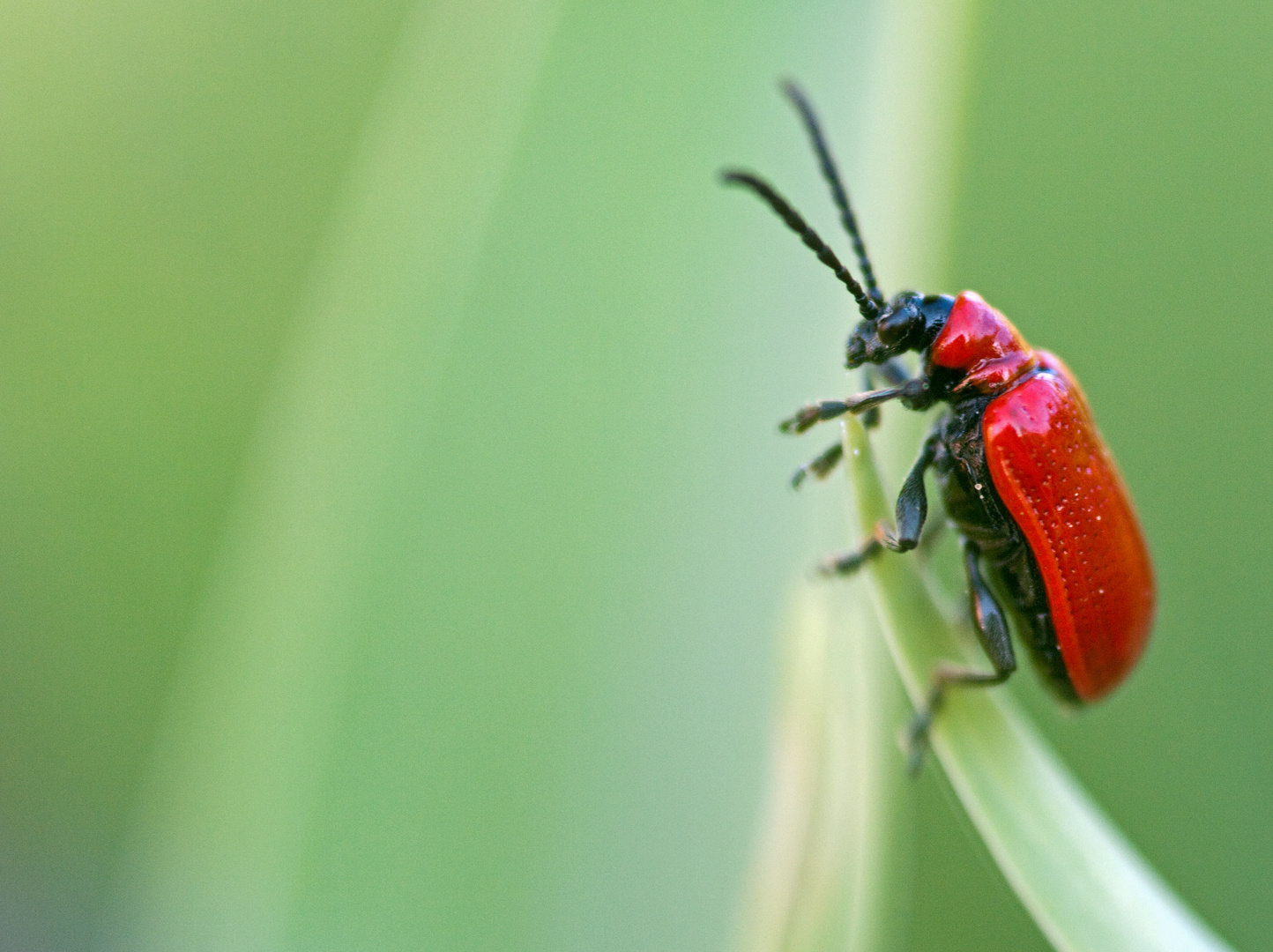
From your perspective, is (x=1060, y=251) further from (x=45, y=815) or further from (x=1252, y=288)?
(x=45, y=815)

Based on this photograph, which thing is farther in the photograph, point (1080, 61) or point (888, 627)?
point (1080, 61)

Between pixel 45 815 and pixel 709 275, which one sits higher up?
pixel 709 275

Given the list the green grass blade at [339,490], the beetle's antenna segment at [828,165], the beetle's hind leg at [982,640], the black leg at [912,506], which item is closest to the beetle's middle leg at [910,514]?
the black leg at [912,506]

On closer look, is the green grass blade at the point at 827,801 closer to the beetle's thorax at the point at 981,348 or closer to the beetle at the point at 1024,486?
the beetle at the point at 1024,486

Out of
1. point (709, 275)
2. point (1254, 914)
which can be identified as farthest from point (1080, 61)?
point (1254, 914)

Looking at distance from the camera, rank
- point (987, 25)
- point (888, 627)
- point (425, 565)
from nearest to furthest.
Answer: point (888, 627)
point (425, 565)
point (987, 25)
